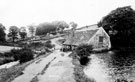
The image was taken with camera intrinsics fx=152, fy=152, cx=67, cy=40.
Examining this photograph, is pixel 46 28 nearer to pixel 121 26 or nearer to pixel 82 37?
pixel 82 37

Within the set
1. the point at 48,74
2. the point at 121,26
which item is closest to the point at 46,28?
the point at 121,26

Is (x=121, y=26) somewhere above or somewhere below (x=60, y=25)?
below

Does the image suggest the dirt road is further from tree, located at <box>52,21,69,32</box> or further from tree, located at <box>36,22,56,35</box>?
tree, located at <box>36,22,56,35</box>

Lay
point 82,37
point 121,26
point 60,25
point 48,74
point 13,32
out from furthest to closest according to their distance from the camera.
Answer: point 60,25
point 13,32
point 121,26
point 82,37
point 48,74

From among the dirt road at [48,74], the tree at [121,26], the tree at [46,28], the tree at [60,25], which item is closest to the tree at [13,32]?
the tree at [46,28]

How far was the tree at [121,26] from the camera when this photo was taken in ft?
152

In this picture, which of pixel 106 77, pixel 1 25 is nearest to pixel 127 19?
pixel 106 77

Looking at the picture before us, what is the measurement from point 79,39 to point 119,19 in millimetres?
14525

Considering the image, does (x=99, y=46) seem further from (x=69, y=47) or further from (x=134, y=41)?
(x=134, y=41)

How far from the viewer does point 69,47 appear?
153 ft

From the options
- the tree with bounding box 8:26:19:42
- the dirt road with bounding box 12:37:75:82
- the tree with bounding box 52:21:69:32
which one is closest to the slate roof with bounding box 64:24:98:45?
the dirt road with bounding box 12:37:75:82

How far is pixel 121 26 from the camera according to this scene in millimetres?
47469

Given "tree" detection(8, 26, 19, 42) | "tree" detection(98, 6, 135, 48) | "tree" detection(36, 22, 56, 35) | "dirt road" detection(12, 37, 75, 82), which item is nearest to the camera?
"dirt road" detection(12, 37, 75, 82)

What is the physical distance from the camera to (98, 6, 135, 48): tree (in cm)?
4638
